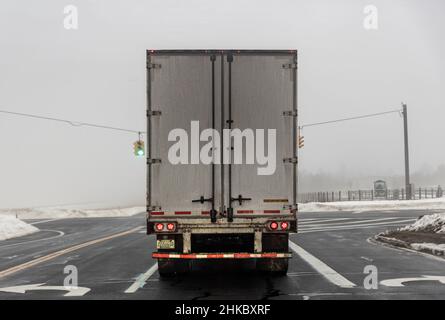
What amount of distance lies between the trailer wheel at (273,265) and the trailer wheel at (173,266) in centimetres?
135

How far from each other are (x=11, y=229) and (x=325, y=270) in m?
18.6

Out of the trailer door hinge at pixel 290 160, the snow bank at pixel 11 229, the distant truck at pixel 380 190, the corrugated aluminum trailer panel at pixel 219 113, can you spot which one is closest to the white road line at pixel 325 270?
the corrugated aluminum trailer panel at pixel 219 113

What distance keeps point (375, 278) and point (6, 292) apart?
253 inches

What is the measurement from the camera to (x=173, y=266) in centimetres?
945

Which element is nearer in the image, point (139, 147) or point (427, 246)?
point (427, 246)

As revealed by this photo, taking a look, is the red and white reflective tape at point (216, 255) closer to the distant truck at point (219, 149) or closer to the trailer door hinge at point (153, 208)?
the distant truck at point (219, 149)

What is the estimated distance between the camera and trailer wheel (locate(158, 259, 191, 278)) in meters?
9.41

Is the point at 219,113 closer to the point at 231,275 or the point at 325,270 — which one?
the point at 231,275

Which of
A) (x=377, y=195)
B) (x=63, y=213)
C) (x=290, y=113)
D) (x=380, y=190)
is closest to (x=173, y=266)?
(x=290, y=113)

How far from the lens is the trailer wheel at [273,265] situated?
9.46 m

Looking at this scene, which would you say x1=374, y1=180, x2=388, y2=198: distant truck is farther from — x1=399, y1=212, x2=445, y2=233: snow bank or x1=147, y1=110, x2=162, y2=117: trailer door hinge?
x1=147, y1=110, x2=162, y2=117: trailer door hinge

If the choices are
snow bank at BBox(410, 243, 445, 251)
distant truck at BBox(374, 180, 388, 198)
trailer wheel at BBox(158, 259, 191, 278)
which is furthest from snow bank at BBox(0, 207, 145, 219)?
trailer wheel at BBox(158, 259, 191, 278)
